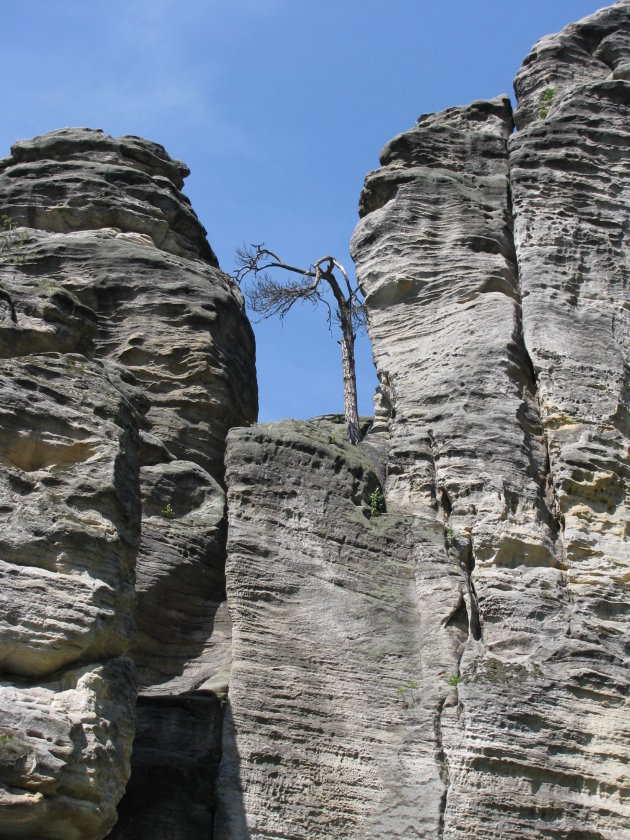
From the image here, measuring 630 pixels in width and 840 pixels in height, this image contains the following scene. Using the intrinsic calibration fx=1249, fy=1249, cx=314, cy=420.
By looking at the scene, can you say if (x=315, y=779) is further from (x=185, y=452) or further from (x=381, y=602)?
(x=185, y=452)

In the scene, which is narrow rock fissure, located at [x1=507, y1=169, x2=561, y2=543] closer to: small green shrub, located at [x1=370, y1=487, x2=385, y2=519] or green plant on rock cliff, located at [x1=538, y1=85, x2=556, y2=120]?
small green shrub, located at [x1=370, y1=487, x2=385, y2=519]

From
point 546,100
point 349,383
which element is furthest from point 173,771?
point 546,100

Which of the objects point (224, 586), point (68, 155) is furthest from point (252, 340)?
point (224, 586)

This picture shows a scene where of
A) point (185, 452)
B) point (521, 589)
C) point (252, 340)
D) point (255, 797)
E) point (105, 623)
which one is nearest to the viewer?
point (105, 623)

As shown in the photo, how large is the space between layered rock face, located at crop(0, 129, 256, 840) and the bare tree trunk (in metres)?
1.81

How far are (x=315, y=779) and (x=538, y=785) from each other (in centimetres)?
210

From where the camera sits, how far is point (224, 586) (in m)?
14.6

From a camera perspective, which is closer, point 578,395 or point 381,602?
point 381,602

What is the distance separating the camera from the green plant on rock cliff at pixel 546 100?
18.3 metres

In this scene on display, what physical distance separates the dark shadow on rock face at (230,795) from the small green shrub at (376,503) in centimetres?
306

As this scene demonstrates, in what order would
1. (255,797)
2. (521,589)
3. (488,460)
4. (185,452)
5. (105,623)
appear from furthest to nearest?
(185,452)
(488,460)
(521,589)
(255,797)
(105,623)

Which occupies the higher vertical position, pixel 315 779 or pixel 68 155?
pixel 68 155

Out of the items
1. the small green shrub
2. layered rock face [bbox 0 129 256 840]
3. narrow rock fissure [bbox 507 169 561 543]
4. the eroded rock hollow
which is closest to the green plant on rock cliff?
the eroded rock hollow

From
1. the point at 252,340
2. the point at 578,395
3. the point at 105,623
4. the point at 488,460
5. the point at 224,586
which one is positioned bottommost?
the point at 105,623
